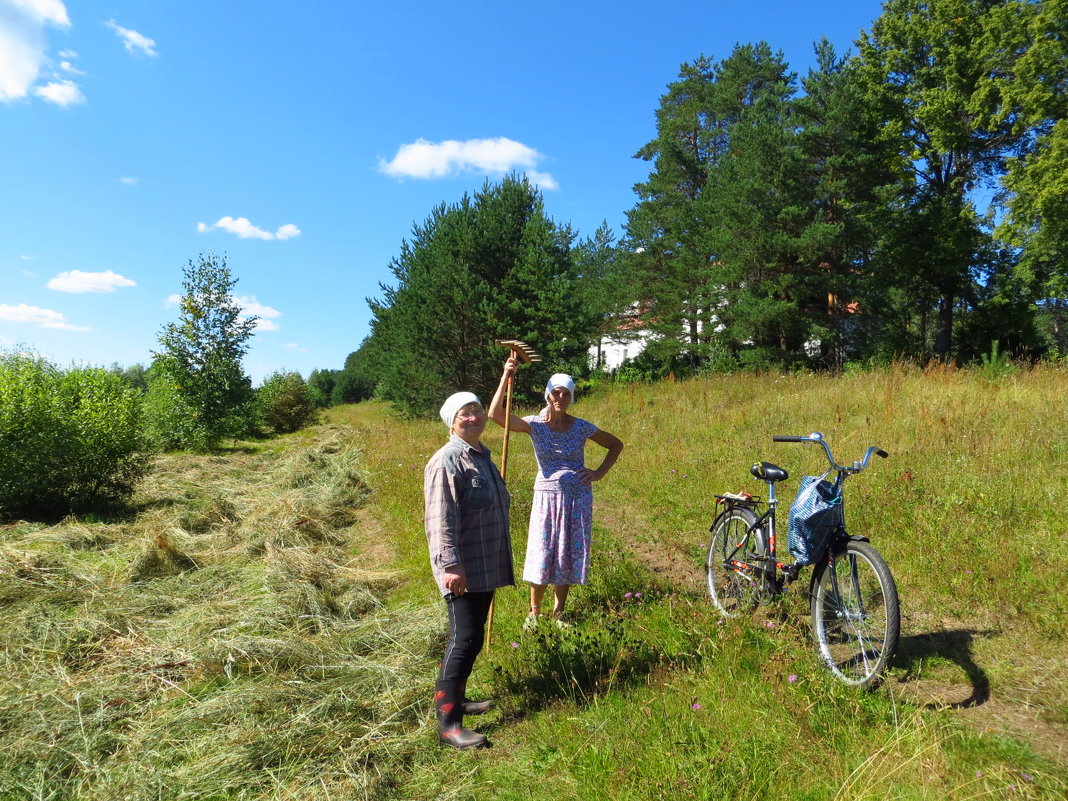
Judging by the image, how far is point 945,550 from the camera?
4.56 m

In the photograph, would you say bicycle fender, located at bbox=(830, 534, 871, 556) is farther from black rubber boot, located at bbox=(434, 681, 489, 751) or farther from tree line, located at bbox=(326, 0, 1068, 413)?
tree line, located at bbox=(326, 0, 1068, 413)

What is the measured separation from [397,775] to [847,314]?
69.0 ft

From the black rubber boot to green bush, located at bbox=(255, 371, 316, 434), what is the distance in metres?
26.7

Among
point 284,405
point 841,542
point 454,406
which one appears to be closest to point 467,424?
point 454,406

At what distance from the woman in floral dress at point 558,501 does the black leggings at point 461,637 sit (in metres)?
0.96

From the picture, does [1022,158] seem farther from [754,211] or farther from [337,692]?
[337,692]

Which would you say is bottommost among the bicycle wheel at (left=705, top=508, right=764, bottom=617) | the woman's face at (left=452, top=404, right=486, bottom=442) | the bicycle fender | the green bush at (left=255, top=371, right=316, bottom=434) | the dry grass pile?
the dry grass pile

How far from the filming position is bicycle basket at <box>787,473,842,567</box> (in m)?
3.25

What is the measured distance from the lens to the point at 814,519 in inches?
129

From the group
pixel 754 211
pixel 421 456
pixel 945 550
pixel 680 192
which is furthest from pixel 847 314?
pixel 945 550

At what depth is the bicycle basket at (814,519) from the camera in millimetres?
3248

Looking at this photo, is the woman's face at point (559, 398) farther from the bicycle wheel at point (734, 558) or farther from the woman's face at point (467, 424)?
the bicycle wheel at point (734, 558)

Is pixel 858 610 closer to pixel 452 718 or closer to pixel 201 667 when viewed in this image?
pixel 452 718

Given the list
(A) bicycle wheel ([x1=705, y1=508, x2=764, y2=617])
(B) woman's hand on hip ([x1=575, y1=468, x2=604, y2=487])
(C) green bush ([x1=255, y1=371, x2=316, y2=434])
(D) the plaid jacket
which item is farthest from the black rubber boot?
(C) green bush ([x1=255, y1=371, x2=316, y2=434])
